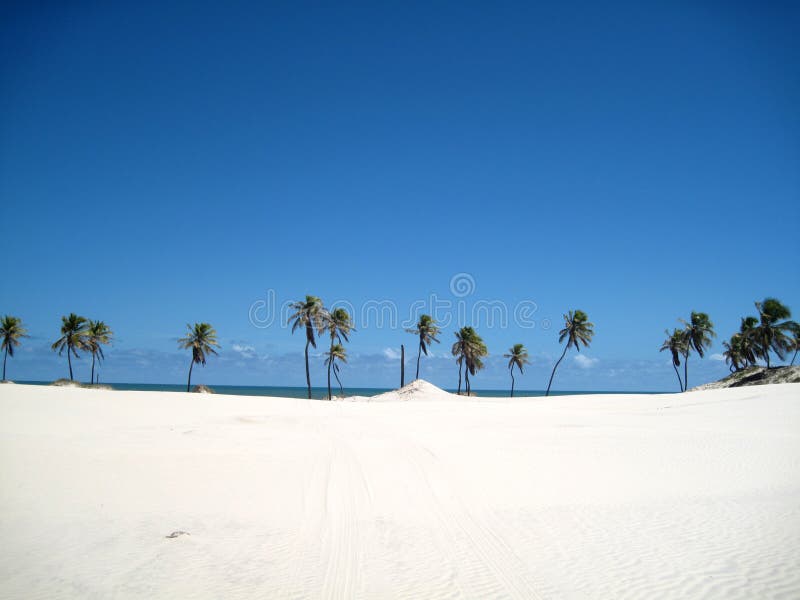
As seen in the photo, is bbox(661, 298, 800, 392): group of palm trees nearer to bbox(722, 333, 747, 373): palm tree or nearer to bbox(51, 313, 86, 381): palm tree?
bbox(722, 333, 747, 373): palm tree

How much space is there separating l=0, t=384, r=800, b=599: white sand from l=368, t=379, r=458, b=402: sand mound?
31084mm

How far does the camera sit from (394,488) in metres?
12.3

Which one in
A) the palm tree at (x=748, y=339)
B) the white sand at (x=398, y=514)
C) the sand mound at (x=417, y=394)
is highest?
the palm tree at (x=748, y=339)

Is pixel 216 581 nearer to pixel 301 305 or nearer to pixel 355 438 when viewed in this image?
pixel 355 438

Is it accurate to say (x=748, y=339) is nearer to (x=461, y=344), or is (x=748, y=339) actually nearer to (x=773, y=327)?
(x=773, y=327)

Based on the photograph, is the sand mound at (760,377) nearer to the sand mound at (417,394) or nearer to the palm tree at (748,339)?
the palm tree at (748,339)

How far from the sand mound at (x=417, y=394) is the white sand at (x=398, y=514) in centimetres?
3108

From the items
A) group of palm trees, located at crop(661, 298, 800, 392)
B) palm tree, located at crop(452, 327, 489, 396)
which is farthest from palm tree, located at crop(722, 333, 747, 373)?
palm tree, located at crop(452, 327, 489, 396)

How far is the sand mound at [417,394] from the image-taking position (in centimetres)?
5162

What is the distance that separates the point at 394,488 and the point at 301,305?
46.8 meters

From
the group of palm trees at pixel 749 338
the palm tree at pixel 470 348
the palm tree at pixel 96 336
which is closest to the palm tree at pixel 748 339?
the group of palm trees at pixel 749 338

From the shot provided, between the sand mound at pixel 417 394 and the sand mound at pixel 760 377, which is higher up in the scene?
the sand mound at pixel 760 377

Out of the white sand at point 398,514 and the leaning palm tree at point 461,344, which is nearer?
the white sand at point 398,514

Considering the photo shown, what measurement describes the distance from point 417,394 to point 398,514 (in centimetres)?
4300
